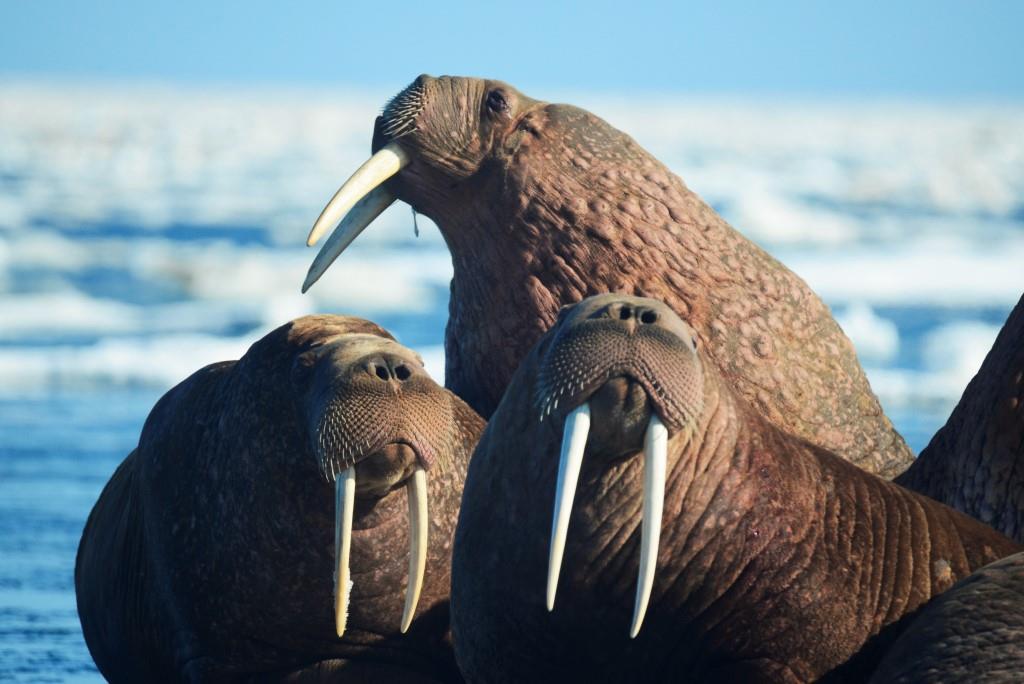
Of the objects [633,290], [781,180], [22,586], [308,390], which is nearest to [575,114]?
[633,290]

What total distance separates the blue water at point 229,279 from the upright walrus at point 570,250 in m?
1.81

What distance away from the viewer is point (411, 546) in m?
5.18

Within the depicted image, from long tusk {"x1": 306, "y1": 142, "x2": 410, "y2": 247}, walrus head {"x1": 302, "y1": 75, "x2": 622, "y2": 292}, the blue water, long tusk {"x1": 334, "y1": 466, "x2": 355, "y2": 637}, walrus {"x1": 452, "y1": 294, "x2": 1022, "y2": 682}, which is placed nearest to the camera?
walrus {"x1": 452, "y1": 294, "x2": 1022, "y2": 682}

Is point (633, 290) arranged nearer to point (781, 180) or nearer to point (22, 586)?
point (22, 586)

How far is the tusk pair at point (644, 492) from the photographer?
4.23m

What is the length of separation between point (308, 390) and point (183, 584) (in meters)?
0.73

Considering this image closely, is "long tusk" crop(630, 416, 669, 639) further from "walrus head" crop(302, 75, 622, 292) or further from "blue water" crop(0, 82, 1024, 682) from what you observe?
"blue water" crop(0, 82, 1024, 682)

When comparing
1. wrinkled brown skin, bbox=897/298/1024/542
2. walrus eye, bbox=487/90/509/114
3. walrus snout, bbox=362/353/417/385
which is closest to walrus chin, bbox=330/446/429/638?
walrus snout, bbox=362/353/417/385

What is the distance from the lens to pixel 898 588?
4695 mm

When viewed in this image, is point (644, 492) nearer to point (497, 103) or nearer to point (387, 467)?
point (387, 467)

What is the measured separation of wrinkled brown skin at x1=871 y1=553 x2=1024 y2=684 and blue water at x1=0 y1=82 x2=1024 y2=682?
10.2ft

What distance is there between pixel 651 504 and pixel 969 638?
30.4 inches

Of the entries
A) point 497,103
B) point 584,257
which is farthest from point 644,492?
point 497,103

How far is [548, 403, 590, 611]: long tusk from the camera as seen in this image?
4.23m
